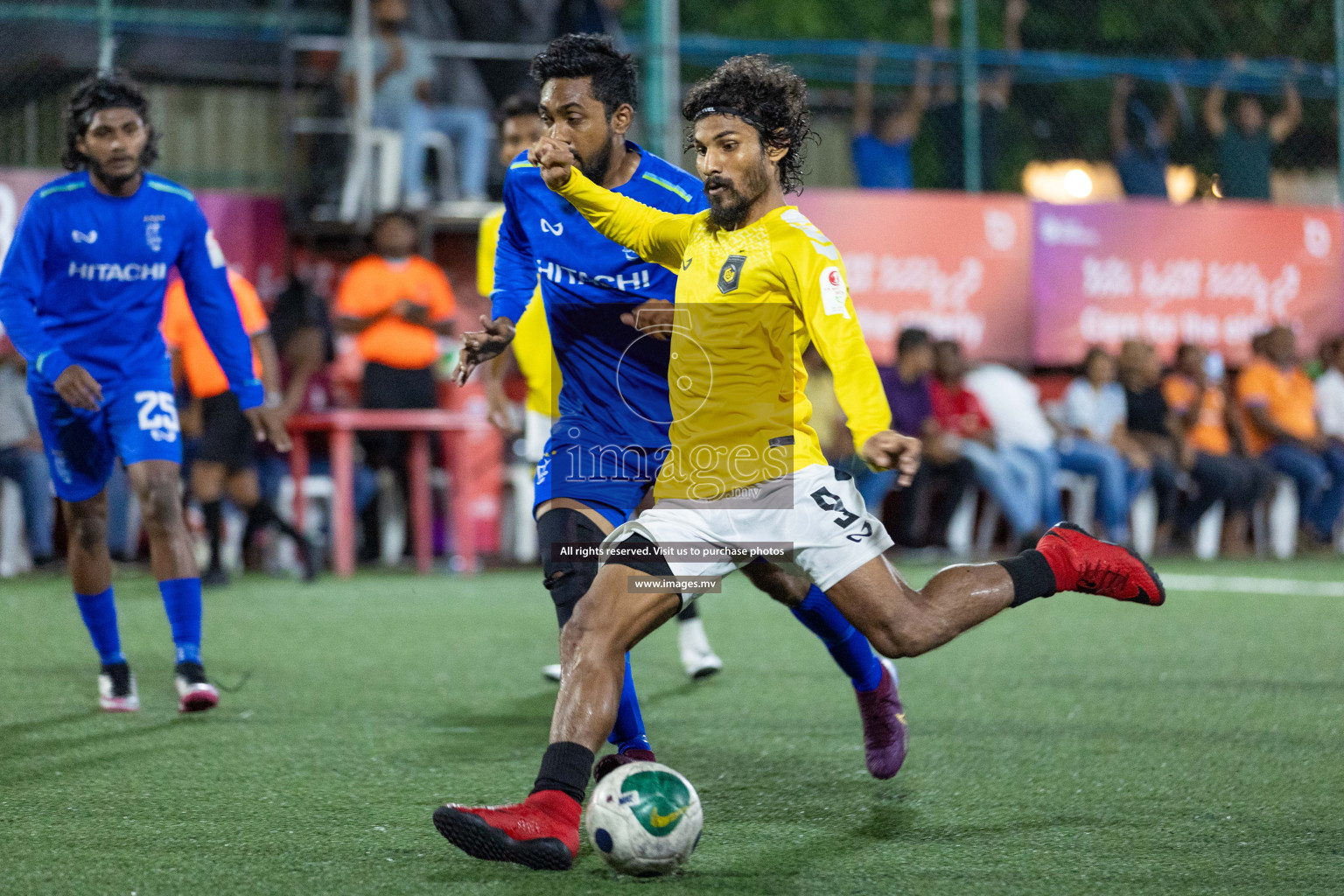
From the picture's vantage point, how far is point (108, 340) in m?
5.61

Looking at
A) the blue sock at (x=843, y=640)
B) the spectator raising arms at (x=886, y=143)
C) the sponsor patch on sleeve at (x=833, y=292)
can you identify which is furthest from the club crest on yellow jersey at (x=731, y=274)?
the spectator raising arms at (x=886, y=143)

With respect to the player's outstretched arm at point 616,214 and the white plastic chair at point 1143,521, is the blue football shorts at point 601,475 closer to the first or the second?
the player's outstretched arm at point 616,214

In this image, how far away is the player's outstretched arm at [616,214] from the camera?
13.0 ft

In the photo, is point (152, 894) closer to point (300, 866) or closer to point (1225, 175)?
point (300, 866)

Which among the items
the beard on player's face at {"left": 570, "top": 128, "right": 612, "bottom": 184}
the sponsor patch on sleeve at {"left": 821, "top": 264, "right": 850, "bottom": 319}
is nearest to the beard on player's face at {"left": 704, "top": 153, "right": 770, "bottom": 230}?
the sponsor patch on sleeve at {"left": 821, "top": 264, "right": 850, "bottom": 319}

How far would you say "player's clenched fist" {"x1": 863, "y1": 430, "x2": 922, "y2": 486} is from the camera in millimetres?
3330

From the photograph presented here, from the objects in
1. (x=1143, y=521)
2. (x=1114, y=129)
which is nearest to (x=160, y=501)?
(x=1143, y=521)

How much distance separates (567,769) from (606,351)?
53.9 inches

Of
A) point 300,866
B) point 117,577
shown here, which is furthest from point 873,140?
point 300,866

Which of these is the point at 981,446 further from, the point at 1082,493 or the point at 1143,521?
the point at 1143,521

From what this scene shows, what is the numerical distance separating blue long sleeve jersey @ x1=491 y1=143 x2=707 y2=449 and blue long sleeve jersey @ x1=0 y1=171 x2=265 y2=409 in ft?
6.07

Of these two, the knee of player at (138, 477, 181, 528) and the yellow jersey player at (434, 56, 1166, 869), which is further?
the knee of player at (138, 477, 181, 528)

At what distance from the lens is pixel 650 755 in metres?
4.08

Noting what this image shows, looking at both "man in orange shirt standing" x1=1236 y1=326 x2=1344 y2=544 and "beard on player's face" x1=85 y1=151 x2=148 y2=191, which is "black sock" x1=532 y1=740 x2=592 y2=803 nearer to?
"beard on player's face" x1=85 y1=151 x2=148 y2=191
